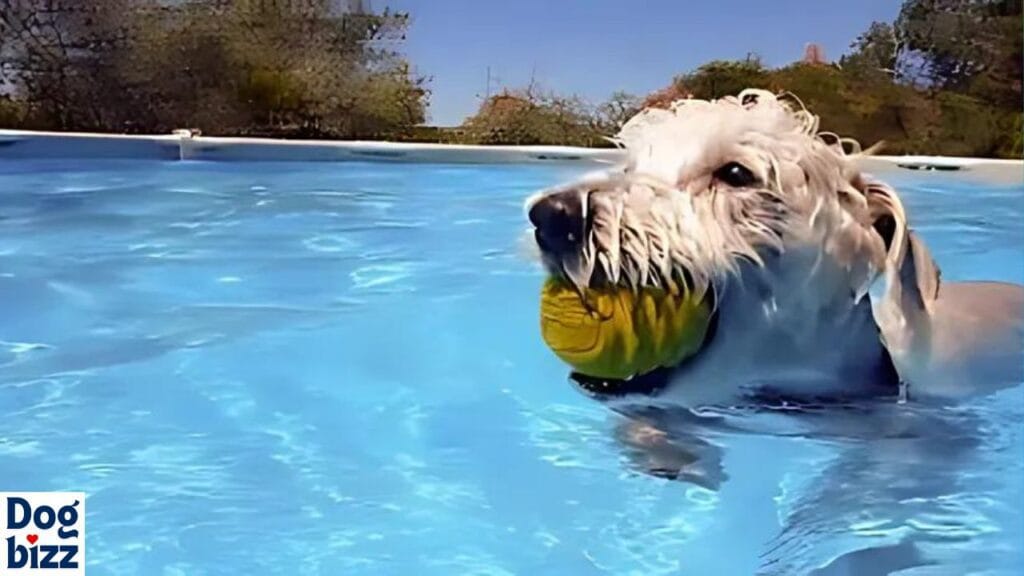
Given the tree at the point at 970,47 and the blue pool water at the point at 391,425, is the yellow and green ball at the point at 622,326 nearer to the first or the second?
the blue pool water at the point at 391,425

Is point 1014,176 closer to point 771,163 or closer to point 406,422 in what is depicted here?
point 771,163

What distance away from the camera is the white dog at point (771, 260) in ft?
5.00

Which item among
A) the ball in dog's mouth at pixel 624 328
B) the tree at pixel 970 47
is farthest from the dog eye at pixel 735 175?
the tree at pixel 970 47

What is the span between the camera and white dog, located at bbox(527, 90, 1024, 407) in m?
1.53

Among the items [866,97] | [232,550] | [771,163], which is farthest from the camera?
[866,97]

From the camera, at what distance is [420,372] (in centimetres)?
176

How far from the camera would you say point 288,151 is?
6.07ft

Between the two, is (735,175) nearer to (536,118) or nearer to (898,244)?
(898,244)

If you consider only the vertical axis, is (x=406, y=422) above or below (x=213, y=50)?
below

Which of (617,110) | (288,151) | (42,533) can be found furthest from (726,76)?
(42,533)

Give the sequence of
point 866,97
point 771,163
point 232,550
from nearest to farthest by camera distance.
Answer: point 771,163
point 232,550
point 866,97

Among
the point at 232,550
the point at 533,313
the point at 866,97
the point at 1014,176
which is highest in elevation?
the point at 866,97

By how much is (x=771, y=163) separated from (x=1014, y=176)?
1.64 ft

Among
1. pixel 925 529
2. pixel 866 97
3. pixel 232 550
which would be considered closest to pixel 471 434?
pixel 232 550
